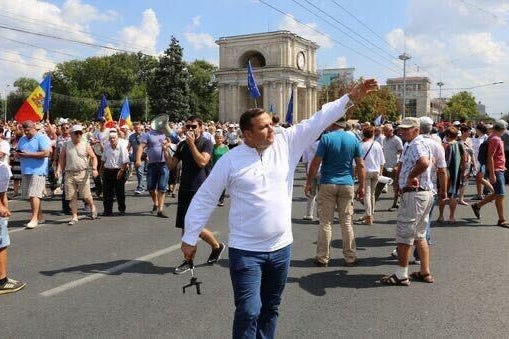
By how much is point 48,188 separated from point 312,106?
72180 mm

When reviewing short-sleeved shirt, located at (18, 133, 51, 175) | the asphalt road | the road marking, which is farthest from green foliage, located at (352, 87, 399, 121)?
the road marking

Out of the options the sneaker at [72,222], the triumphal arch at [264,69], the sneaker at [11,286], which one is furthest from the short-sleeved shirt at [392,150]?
the triumphal arch at [264,69]

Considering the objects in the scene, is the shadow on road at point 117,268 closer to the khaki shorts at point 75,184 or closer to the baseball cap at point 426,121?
the khaki shorts at point 75,184

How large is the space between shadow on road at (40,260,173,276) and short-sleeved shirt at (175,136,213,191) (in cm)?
112

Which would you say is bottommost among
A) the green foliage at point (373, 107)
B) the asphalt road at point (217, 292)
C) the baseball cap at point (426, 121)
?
the asphalt road at point (217, 292)

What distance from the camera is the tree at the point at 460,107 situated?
4437 inches

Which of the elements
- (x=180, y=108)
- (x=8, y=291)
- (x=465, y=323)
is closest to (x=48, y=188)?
(x=8, y=291)

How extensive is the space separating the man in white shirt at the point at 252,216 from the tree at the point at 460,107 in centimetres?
11025

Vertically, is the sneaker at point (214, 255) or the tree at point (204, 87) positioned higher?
the tree at point (204, 87)

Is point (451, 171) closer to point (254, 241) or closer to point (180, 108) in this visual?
point (254, 241)

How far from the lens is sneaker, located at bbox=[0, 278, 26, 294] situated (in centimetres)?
570

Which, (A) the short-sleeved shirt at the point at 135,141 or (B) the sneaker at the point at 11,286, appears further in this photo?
(A) the short-sleeved shirt at the point at 135,141

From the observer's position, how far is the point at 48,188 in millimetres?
15945

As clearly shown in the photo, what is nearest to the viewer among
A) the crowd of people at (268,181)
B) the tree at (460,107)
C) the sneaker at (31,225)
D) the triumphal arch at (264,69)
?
the crowd of people at (268,181)
